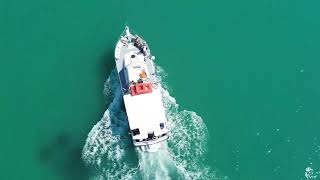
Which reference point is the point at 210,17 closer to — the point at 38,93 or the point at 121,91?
the point at 121,91

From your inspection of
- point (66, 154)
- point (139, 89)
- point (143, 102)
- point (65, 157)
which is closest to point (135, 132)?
point (143, 102)

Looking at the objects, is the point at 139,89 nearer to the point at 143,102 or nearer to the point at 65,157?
the point at 143,102

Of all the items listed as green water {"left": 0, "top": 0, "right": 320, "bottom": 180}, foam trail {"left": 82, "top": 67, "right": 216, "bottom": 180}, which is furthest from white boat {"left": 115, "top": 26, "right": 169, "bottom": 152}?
green water {"left": 0, "top": 0, "right": 320, "bottom": 180}

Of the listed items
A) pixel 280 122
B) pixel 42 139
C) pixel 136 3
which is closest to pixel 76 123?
pixel 42 139

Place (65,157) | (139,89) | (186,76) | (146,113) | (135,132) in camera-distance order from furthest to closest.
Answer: (186,76)
(65,157)
(139,89)
(146,113)
(135,132)

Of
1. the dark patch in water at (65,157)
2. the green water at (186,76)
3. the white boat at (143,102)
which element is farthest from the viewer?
the green water at (186,76)

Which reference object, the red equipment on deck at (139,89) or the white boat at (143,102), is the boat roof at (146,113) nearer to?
the white boat at (143,102)

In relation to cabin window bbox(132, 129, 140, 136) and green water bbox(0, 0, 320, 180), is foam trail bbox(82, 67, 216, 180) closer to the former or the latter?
green water bbox(0, 0, 320, 180)

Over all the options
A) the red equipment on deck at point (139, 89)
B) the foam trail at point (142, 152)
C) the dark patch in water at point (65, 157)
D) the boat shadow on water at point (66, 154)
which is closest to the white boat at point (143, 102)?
the red equipment on deck at point (139, 89)
